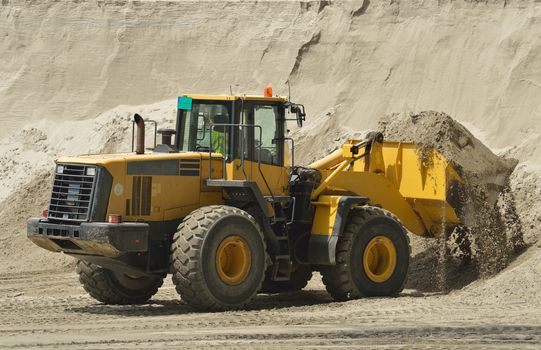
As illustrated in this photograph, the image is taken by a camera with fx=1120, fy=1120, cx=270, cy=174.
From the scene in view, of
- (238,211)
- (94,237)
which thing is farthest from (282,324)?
(94,237)

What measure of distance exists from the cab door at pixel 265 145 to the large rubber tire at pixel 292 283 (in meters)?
1.56

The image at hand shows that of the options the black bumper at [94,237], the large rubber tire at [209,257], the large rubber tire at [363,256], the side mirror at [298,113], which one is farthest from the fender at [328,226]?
the black bumper at [94,237]

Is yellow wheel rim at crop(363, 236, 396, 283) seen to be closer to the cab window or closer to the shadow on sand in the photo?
the shadow on sand

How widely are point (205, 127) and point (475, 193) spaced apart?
4191mm

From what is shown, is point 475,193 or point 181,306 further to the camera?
point 475,193

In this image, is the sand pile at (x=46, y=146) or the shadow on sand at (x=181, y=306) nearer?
the shadow on sand at (x=181, y=306)

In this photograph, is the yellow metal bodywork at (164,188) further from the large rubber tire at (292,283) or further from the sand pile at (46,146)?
the sand pile at (46,146)

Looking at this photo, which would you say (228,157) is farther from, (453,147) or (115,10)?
(115,10)

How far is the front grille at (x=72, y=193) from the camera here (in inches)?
522

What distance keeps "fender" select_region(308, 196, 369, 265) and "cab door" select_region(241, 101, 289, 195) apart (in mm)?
648

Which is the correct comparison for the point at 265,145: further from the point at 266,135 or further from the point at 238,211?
the point at 238,211

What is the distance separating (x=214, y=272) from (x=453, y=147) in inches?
185

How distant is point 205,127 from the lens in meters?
14.5

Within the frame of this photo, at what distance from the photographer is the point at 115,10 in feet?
107
